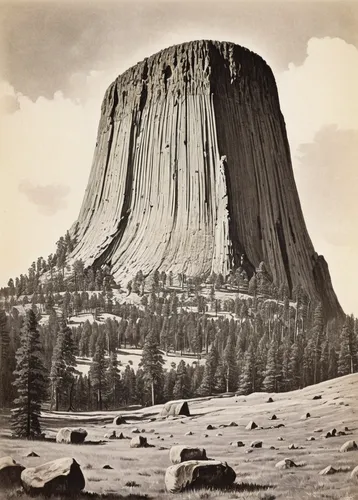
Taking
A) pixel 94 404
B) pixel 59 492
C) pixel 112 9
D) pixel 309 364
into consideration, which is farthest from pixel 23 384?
pixel 112 9

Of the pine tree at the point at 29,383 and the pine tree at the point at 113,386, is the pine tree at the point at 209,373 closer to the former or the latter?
the pine tree at the point at 113,386

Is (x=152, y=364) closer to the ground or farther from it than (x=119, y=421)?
farther from it

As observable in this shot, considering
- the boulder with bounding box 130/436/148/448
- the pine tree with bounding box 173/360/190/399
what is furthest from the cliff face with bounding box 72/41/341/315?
the boulder with bounding box 130/436/148/448

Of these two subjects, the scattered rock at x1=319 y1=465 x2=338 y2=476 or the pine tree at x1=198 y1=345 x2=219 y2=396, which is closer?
the scattered rock at x1=319 y1=465 x2=338 y2=476

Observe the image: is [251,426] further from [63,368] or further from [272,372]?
[63,368]

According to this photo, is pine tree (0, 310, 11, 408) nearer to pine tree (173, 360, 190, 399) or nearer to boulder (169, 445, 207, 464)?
pine tree (173, 360, 190, 399)

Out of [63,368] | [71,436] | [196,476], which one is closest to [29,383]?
[63,368]
